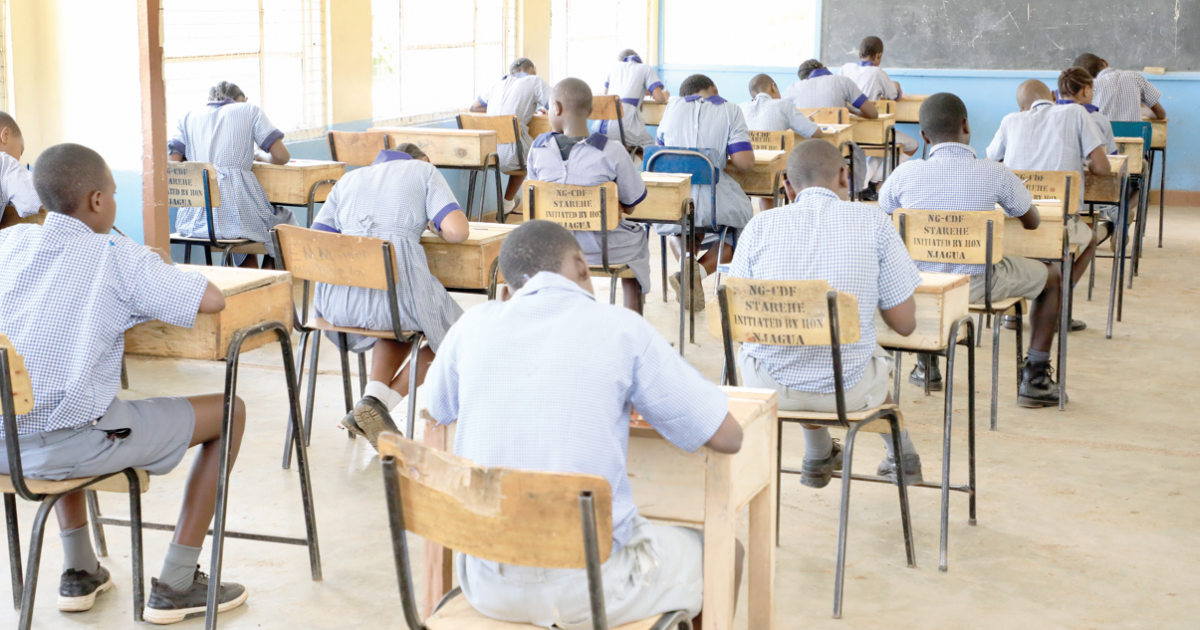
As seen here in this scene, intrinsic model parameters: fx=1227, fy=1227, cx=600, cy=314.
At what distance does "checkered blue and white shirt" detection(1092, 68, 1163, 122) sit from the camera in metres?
8.19

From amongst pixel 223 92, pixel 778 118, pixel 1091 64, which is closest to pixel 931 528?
pixel 778 118

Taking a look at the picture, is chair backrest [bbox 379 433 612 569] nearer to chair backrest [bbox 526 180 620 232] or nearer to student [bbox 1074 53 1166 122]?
chair backrest [bbox 526 180 620 232]

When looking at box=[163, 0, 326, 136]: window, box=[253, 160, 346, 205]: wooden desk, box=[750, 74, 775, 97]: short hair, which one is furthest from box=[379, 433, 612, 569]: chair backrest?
box=[750, 74, 775, 97]: short hair

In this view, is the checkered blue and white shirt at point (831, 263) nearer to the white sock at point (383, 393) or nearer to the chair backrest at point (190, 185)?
the white sock at point (383, 393)

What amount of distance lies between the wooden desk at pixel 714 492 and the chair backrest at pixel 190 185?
338cm

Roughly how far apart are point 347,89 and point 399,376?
158 inches

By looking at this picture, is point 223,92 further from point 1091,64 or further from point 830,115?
point 1091,64

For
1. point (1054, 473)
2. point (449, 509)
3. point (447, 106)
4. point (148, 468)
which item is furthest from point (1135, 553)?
point (447, 106)

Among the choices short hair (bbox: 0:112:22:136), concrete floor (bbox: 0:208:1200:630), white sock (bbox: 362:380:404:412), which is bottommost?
concrete floor (bbox: 0:208:1200:630)

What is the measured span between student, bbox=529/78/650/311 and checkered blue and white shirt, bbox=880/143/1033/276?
1.11 meters

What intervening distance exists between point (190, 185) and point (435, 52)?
12.7 ft

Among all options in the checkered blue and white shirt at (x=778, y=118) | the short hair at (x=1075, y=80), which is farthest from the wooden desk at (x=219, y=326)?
the checkered blue and white shirt at (x=778, y=118)

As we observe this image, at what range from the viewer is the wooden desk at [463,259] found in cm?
391

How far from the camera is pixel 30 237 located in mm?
2518
